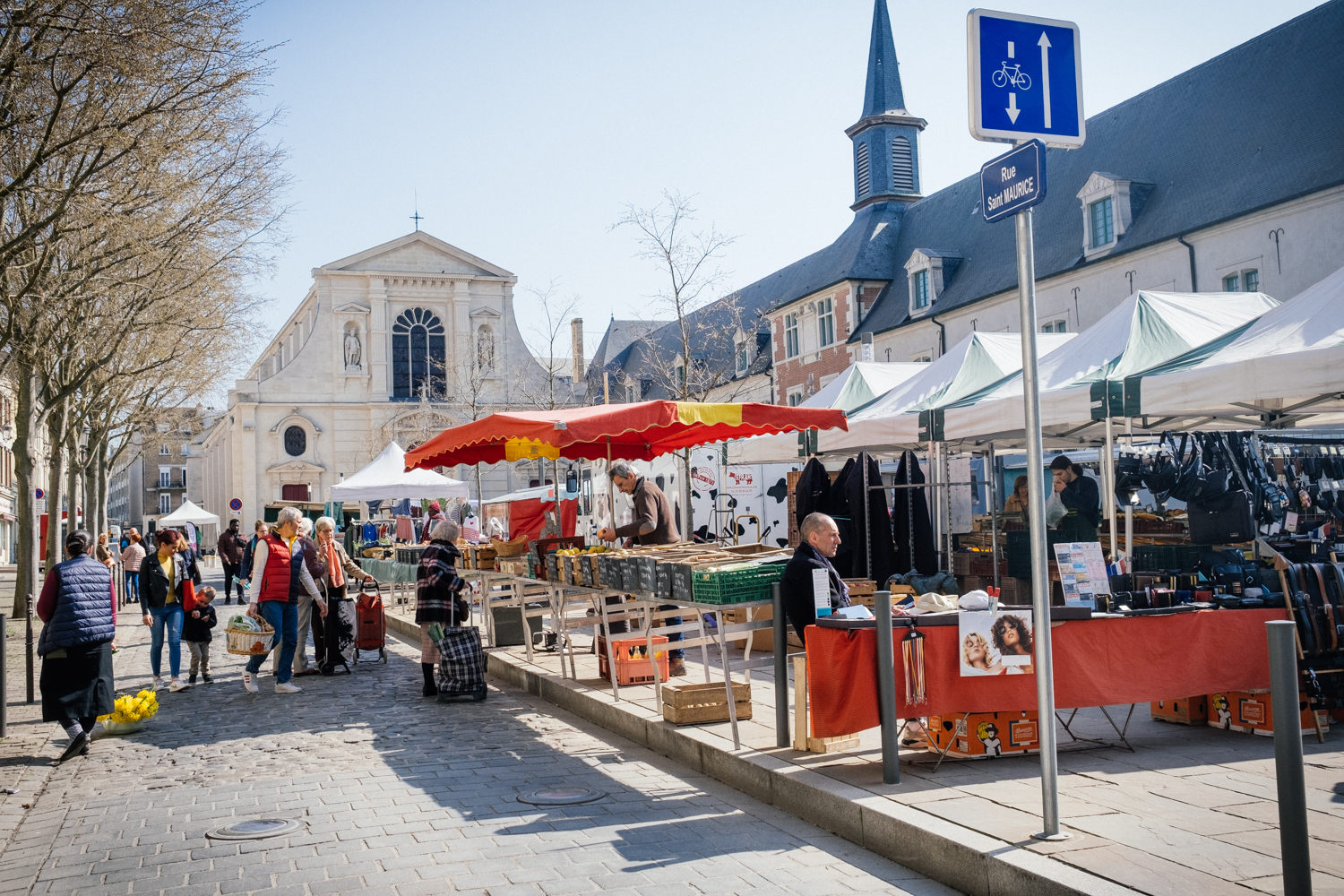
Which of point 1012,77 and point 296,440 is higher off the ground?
point 296,440

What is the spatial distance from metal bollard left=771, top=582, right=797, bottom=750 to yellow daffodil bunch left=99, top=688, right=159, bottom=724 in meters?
5.47

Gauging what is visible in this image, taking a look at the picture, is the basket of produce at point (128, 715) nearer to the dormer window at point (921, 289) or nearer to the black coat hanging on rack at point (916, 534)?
the black coat hanging on rack at point (916, 534)

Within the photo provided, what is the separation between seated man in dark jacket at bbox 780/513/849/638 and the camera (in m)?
6.99

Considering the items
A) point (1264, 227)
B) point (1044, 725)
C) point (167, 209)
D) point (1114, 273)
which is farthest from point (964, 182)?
point (1044, 725)

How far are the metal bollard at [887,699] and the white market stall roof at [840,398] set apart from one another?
27.5 ft

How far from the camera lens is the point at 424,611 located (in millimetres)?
11008

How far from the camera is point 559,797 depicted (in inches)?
265

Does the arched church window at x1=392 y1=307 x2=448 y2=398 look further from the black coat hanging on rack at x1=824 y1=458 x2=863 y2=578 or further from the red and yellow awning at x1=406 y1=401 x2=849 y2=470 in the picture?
the black coat hanging on rack at x1=824 y1=458 x2=863 y2=578

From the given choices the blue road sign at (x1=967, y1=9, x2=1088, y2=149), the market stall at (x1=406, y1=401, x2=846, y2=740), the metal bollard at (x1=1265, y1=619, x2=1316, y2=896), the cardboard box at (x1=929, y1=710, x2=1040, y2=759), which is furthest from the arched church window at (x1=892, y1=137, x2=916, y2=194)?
the metal bollard at (x1=1265, y1=619, x2=1316, y2=896)

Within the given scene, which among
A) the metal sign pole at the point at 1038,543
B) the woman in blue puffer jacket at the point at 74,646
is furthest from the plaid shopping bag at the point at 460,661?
the metal sign pole at the point at 1038,543

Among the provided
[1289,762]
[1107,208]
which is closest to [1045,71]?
[1289,762]

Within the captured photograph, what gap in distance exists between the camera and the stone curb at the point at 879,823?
4.49 m

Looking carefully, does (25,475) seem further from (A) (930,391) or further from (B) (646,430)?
(A) (930,391)

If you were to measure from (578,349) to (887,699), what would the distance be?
213 feet
